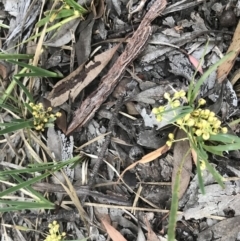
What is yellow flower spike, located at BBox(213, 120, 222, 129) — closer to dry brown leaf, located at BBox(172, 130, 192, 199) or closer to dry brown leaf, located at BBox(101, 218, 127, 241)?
dry brown leaf, located at BBox(172, 130, 192, 199)

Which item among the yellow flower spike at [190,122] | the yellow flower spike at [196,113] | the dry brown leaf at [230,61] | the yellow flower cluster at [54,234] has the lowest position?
the yellow flower cluster at [54,234]

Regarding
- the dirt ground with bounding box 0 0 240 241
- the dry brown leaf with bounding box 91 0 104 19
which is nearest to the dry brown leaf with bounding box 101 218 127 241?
the dirt ground with bounding box 0 0 240 241

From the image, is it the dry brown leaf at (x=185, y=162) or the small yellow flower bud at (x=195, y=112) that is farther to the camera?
the dry brown leaf at (x=185, y=162)

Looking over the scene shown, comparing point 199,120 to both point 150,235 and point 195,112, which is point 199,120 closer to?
point 195,112

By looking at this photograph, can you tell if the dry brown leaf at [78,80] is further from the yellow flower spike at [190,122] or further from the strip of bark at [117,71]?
the yellow flower spike at [190,122]

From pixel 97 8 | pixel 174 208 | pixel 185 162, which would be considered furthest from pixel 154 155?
pixel 97 8

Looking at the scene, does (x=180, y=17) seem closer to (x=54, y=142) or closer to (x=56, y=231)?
(x=54, y=142)

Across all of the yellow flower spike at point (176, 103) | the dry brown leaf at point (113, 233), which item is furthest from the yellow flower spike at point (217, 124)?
the dry brown leaf at point (113, 233)
